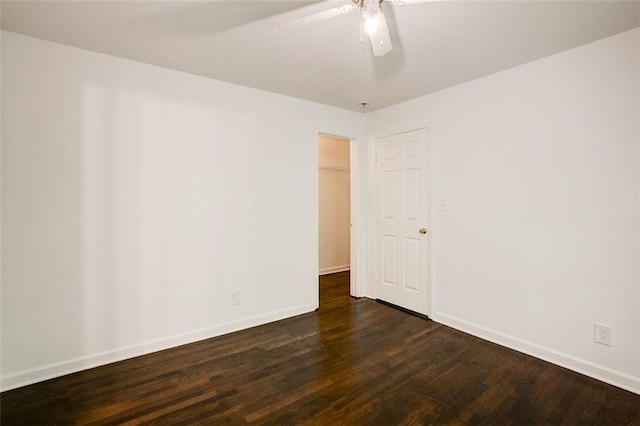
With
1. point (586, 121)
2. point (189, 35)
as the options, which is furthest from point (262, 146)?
point (586, 121)

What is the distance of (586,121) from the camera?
221cm

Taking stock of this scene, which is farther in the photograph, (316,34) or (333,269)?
(333,269)

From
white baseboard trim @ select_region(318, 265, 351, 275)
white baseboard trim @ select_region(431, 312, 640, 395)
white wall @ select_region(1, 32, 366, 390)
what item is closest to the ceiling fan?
white wall @ select_region(1, 32, 366, 390)

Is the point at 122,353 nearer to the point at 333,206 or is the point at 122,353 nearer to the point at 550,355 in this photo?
the point at 550,355

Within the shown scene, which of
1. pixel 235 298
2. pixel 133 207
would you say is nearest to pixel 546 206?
pixel 235 298

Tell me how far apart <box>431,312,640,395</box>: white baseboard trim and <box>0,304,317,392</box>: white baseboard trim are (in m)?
1.71

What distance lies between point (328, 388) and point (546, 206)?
2117 millimetres

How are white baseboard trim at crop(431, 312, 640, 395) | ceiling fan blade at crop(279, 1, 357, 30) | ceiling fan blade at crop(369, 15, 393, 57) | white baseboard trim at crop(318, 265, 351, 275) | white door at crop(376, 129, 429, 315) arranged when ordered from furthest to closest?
1. white baseboard trim at crop(318, 265, 351, 275)
2. white door at crop(376, 129, 429, 315)
3. white baseboard trim at crop(431, 312, 640, 395)
4. ceiling fan blade at crop(369, 15, 393, 57)
5. ceiling fan blade at crop(279, 1, 357, 30)

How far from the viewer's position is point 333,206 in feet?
17.6

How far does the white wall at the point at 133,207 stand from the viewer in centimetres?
211

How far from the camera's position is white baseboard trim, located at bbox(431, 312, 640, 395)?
Result: 2064 millimetres

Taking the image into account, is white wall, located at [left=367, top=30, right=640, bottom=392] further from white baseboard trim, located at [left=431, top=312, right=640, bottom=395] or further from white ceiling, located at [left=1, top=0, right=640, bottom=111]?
white ceiling, located at [left=1, top=0, right=640, bottom=111]

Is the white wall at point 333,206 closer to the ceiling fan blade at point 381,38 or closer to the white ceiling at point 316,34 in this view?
the white ceiling at point 316,34

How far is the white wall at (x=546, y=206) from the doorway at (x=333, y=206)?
2251 mm
